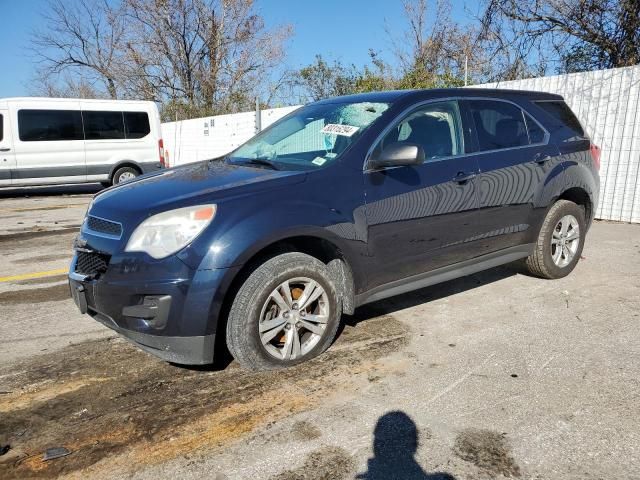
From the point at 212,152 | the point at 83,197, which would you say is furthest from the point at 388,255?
the point at 212,152

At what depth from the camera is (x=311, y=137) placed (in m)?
3.85

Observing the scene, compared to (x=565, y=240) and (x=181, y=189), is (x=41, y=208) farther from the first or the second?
(x=565, y=240)

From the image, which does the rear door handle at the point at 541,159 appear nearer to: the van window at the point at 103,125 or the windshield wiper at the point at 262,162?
the windshield wiper at the point at 262,162

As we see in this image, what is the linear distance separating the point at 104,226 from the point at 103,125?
10735 mm

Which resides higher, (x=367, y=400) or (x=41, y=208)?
(x=41, y=208)

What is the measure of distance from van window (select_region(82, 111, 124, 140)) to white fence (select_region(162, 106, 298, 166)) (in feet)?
11.1

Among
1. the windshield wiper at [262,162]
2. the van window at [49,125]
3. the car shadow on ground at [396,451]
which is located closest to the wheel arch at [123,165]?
the van window at [49,125]

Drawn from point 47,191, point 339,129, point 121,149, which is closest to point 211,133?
point 121,149

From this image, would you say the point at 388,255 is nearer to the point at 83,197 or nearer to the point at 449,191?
the point at 449,191

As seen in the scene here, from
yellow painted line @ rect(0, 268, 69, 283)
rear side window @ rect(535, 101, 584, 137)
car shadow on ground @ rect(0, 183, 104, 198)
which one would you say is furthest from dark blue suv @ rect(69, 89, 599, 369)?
car shadow on ground @ rect(0, 183, 104, 198)

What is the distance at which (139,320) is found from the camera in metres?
2.86

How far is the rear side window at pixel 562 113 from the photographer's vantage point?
480 cm

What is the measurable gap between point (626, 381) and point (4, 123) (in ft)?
41.9

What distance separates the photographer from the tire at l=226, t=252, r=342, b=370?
2.94m
